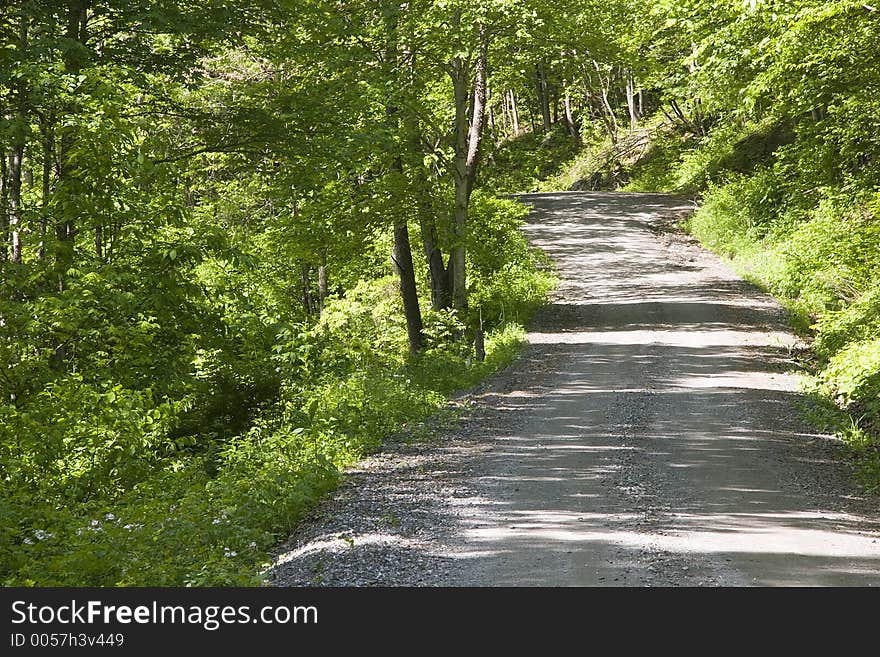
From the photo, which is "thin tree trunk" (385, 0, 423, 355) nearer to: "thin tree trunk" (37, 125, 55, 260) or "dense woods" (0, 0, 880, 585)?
"dense woods" (0, 0, 880, 585)

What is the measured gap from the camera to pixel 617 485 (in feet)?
33.0

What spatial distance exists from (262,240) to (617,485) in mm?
14903

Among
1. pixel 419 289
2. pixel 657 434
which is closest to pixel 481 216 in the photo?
pixel 419 289

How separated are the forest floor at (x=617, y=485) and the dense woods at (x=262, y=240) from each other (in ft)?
2.75

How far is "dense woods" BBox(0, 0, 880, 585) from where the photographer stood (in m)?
9.55

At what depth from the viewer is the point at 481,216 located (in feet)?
75.0

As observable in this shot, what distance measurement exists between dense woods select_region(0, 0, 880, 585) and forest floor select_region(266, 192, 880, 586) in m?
0.84

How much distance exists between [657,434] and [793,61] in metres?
7.55

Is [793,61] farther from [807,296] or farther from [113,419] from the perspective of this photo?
[113,419]

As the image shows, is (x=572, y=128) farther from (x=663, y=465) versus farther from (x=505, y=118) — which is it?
(x=663, y=465)

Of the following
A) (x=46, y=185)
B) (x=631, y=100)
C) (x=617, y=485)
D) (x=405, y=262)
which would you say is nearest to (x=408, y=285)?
(x=405, y=262)

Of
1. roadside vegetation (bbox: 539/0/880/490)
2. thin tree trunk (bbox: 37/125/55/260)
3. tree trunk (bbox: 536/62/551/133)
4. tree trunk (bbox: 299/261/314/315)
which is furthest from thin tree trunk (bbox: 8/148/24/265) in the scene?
tree trunk (bbox: 536/62/551/133)

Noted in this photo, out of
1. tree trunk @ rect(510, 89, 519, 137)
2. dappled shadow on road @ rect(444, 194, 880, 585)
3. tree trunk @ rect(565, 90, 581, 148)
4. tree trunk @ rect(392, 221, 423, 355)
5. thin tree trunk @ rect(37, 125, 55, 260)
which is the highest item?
tree trunk @ rect(510, 89, 519, 137)

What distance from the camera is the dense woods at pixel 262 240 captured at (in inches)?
376
